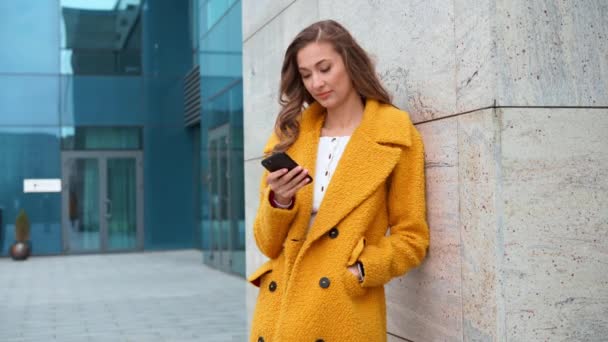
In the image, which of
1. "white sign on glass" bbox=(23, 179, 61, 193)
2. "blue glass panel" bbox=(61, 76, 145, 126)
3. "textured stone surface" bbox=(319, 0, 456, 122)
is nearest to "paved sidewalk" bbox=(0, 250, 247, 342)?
"white sign on glass" bbox=(23, 179, 61, 193)

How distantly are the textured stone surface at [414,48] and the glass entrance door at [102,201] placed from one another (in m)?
16.7

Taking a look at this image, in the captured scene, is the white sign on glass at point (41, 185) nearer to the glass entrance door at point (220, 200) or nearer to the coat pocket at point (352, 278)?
the glass entrance door at point (220, 200)

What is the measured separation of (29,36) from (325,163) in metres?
18.0

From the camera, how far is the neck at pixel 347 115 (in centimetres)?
267

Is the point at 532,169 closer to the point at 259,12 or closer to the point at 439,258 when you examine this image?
the point at 439,258

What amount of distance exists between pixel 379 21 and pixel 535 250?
4.07 feet

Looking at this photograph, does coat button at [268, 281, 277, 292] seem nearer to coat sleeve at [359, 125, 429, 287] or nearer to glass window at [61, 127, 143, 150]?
coat sleeve at [359, 125, 429, 287]

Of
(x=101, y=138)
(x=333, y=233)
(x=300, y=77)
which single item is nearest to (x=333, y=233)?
(x=333, y=233)

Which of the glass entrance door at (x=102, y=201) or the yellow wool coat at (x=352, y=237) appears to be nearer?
the yellow wool coat at (x=352, y=237)

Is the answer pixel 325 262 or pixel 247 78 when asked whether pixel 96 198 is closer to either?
pixel 247 78

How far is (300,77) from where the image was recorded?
2693 millimetres

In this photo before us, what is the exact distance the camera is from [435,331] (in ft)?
8.81

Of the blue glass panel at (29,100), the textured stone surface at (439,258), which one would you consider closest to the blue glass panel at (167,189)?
the blue glass panel at (29,100)

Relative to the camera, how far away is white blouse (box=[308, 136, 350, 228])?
256cm
